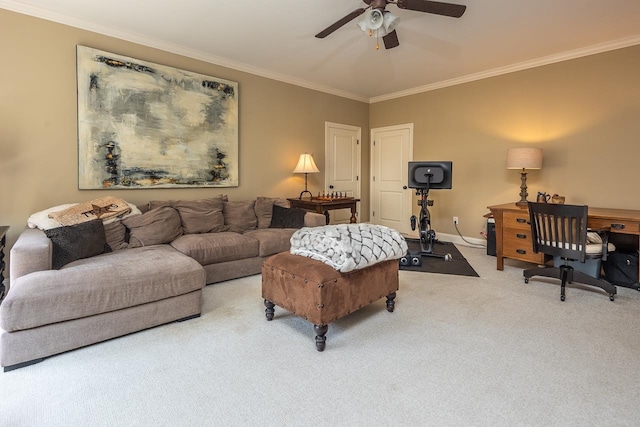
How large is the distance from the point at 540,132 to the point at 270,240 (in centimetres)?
383

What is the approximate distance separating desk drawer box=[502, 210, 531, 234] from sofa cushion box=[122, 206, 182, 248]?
360 cm

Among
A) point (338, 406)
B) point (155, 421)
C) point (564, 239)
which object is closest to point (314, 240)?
point (338, 406)

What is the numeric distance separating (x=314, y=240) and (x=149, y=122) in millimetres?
2591

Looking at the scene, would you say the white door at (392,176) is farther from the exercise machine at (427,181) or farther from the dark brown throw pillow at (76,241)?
the dark brown throw pillow at (76,241)

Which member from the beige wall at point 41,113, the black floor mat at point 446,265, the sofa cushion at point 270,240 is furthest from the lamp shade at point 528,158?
the beige wall at point 41,113

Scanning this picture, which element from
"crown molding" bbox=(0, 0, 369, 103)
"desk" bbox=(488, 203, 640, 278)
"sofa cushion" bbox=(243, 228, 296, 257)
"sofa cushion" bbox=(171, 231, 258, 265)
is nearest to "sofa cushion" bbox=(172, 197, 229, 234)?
"sofa cushion" bbox=(171, 231, 258, 265)

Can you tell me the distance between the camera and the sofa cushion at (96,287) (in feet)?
6.27

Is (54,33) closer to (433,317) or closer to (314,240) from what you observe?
(314,240)

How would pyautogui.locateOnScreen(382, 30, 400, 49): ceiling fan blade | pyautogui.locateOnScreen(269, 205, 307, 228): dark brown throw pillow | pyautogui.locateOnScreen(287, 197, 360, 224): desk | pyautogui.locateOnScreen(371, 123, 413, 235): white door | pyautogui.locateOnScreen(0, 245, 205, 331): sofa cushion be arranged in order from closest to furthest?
pyautogui.locateOnScreen(0, 245, 205, 331): sofa cushion
pyautogui.locateOnScreen(382, 30, 400, 49): ceiling fan blade
pyautogui.locateOnScreen(269, 205, 307, 228): dark brown throw pillow
pyautogui.locateOnScreen(287, 197, 360, 224): desk
pyautogui.locateOnScreen(371, 123, 413, 235): white door

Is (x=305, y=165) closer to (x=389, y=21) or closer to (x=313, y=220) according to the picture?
(x=313, y=220)

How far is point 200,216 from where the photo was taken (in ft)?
12.2

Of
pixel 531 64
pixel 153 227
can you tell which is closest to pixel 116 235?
pixel 153 227

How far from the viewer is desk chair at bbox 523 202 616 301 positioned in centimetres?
289

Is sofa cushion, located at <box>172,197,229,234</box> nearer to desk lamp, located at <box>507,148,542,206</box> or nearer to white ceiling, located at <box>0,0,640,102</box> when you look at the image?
white ceiling, located at <box>0,0,640,102</box>
